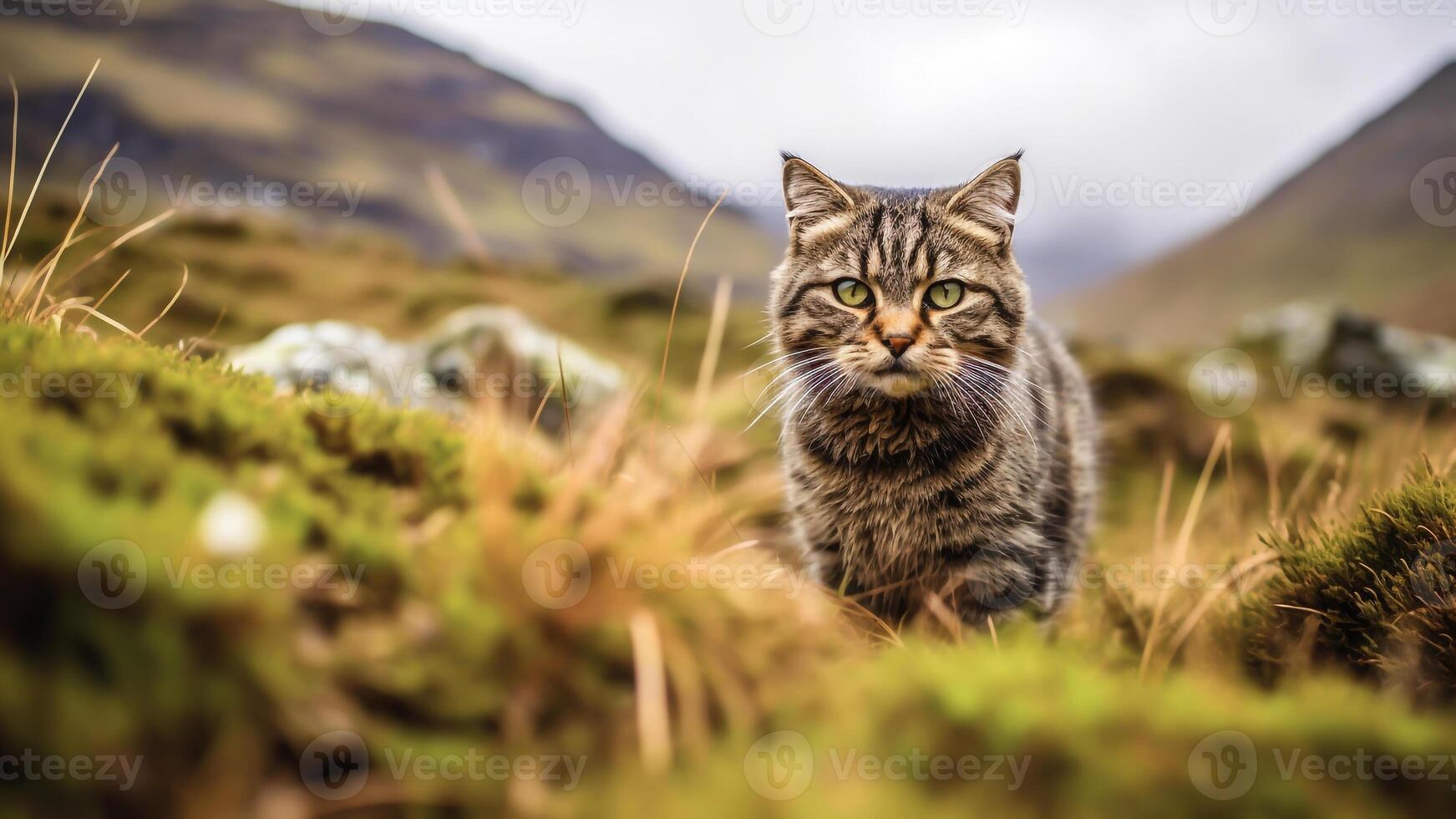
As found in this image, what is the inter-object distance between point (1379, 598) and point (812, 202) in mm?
2197

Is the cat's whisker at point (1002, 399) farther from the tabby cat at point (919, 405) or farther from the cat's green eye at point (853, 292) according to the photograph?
the cat's green eye at point (853, 292)

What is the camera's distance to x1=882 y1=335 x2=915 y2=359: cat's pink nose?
2.38 m

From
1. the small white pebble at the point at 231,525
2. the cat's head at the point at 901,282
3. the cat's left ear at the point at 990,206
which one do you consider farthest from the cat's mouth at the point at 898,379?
the small white pebble at the point at 231,525

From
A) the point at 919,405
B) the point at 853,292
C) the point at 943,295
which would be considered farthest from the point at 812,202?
the point at 919,405

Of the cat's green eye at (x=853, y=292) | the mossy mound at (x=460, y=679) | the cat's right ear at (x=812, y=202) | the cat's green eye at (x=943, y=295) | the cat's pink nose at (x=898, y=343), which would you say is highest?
the cat's right ear at (x=812, y=202)

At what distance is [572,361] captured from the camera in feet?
18.8

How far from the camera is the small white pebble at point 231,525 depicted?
865 mm

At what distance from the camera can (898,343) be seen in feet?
7.80

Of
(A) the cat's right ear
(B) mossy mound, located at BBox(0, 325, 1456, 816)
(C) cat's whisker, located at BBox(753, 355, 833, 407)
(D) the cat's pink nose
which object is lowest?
(B) mossy mound, located at BBox(0, 325, 1456, 816)

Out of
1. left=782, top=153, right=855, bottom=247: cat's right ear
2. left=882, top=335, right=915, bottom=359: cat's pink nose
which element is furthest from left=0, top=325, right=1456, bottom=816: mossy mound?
left=782, top=153, right=855, bottom=247: cat's right ear

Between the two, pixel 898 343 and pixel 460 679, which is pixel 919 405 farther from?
pixel 460 679

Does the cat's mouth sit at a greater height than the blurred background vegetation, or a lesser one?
greater

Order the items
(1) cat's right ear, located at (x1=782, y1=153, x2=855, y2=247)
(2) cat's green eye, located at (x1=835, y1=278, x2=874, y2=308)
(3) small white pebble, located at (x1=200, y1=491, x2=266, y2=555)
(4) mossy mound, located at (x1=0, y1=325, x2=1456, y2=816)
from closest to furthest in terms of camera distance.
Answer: (4) mossy mound, located at (x1=0, y1=325, x2=1456, y2=816) < (3) small white pebble, located at (x1=200, y1=491, x2=266, y2=555) < (2) cat's green eye, located at (x1=835, y1=278, x2=874, y2=308) < (1) cat's right ear, located at (x1=782, y1=153, x2=855, y2=247)

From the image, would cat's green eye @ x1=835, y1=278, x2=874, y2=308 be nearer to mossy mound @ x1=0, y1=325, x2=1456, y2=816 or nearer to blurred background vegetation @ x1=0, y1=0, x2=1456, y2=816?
blurred background vegetation @ x1=0, y1=0, x2=1456, y2=816
